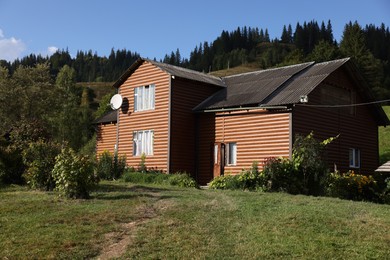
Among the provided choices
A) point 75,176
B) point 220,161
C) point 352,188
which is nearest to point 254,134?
point 220,161

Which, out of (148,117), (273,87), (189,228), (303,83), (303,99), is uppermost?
(303,83)

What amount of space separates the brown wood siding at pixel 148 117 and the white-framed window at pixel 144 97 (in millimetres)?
284

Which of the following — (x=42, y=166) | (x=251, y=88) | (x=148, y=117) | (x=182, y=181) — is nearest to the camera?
(x=42, y=166)

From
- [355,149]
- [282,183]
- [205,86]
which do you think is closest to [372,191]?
[282,183]

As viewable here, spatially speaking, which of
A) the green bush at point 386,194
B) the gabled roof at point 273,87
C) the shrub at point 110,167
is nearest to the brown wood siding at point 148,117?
the shrub at point 110,167

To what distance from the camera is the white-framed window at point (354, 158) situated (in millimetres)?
27214

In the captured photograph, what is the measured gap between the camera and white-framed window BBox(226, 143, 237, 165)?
25.4 metres

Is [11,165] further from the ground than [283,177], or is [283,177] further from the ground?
[11,165]

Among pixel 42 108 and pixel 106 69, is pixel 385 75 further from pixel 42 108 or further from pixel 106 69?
pixel 106 69

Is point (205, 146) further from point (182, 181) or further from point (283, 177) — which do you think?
point (283, 177)

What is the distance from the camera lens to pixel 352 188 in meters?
20.2

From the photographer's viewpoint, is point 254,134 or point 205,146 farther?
point 205,146

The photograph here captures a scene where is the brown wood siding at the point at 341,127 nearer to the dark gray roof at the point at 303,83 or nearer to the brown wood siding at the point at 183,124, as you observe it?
the dark gray roof at the point at 303,83

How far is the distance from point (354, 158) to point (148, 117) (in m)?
12.6
